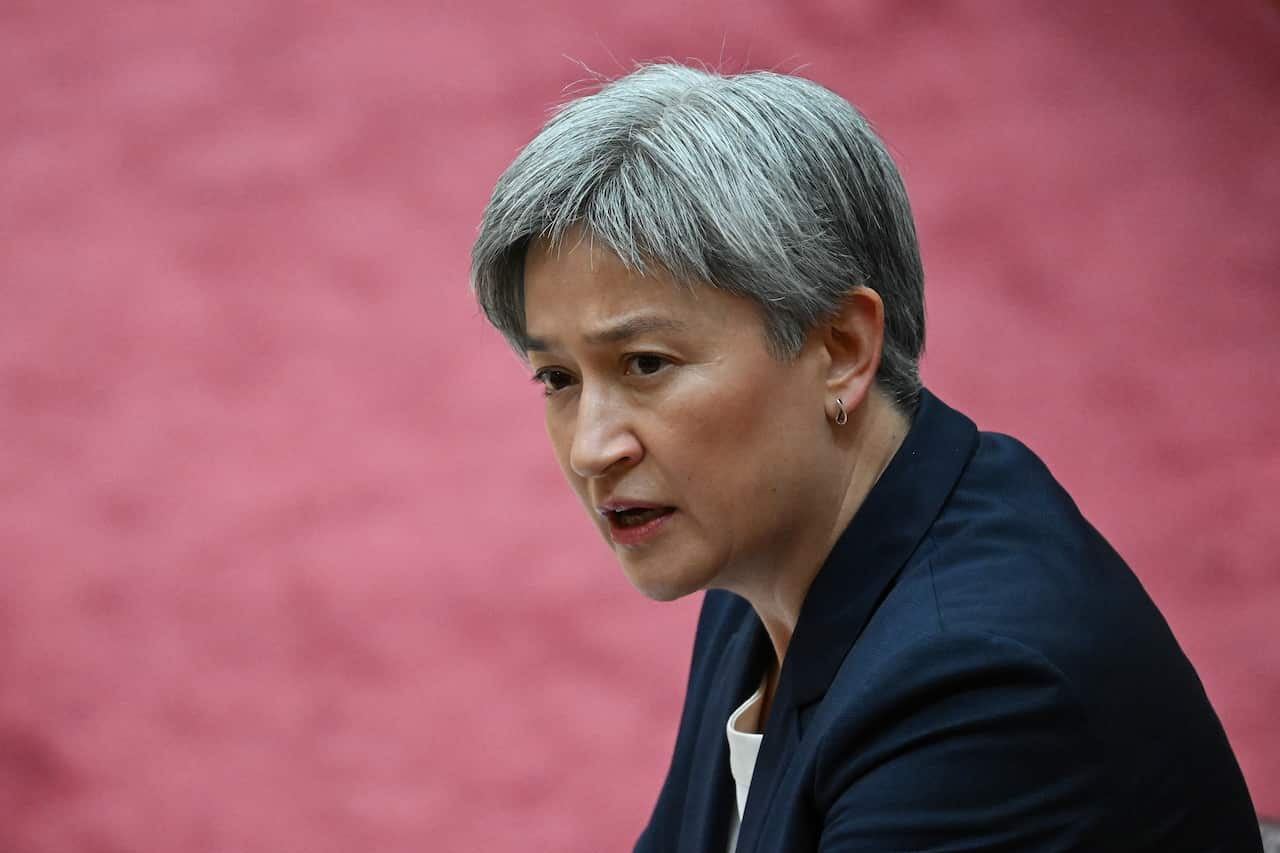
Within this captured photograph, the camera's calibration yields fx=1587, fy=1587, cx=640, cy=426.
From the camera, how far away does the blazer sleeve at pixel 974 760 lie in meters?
1.26

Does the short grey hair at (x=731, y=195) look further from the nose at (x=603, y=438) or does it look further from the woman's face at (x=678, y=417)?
the nose at (x=603, y=438)

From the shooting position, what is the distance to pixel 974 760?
127 centimetres

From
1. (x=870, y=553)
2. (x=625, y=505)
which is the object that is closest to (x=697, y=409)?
(x=625, y=505)

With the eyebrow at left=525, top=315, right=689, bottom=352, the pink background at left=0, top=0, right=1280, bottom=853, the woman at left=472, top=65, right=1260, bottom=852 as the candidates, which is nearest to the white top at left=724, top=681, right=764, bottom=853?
the woman at left=472, top=65, right=1260, bottom=852

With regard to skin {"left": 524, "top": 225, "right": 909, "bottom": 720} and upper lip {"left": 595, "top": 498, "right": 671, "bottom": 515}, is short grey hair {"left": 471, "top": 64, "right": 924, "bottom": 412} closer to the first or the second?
skin {"left": 524, "top": 225, "right": 909, "bottom": 720}

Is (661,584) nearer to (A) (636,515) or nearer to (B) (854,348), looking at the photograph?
(A) (636,515)

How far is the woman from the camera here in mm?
1327

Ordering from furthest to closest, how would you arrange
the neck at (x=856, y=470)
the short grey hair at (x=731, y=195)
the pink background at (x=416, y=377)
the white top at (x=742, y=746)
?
1. the pink background at (x=416, y=377)
2. the white top at (x=742, y=746)
3. the neck at (x=856, y=470)
4. the short grey hair at (x=731, y=195)

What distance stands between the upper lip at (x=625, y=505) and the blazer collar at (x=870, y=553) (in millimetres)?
179

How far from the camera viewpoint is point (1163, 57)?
343 cm

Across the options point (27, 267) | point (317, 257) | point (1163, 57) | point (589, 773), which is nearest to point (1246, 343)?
point (1163, 57)

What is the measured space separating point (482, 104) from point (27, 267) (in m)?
1.07

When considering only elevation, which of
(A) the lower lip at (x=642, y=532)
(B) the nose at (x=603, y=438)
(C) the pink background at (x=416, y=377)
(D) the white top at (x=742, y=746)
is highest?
(C) the pink background at (x=416, y=377)

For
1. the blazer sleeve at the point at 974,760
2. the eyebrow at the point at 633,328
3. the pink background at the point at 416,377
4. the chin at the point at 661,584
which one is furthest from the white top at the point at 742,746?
the pink background at the point at 416,377
